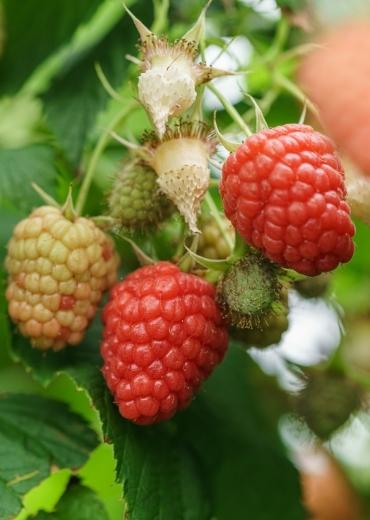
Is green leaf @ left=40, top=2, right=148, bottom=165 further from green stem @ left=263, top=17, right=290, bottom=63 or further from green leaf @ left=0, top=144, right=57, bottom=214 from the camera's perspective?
green stem @ left=263, top=17, right=290, bottom=63

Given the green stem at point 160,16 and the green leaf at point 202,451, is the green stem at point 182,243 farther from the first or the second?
the green stem at point 160,16

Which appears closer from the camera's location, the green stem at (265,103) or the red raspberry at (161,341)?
the red raspberry at (161,341)

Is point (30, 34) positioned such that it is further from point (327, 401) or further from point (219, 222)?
point (327, 401)

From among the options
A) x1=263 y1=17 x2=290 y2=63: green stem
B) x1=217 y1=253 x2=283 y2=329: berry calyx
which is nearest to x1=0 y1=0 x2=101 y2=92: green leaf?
x1=263 y1=17 x2=290 y2=63: green stem

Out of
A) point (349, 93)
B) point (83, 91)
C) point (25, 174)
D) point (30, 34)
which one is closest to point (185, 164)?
point (349, 93)

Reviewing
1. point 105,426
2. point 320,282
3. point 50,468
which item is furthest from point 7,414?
point 320,282

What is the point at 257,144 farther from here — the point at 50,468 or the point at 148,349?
the point at 50,468

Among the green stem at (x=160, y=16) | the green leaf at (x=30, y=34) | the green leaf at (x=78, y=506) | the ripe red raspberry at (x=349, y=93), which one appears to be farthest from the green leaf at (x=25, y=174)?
the ripe red raspberry at (x=349, y=93)
